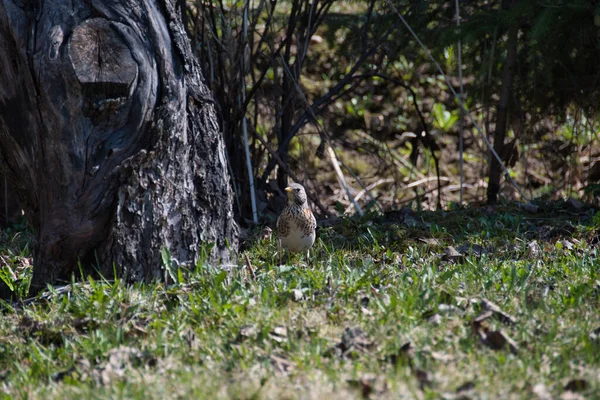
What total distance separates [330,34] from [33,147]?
4.33 m

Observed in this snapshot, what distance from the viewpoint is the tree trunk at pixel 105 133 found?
12.4 ft

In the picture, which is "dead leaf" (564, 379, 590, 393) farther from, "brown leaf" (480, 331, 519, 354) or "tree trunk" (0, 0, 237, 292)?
"tree trunk" (0, 0, 237, 292)

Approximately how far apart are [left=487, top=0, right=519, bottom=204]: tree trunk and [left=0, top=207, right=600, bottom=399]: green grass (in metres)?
2.71

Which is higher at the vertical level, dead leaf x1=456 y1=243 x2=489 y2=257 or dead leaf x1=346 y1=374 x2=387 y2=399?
dead leaf x1=346 y1=374 x2=387 y2=399

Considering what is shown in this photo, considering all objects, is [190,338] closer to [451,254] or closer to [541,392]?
[541,392]

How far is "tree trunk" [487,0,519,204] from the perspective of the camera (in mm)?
6785

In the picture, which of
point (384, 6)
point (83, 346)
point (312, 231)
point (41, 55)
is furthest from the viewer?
point (384, 6)

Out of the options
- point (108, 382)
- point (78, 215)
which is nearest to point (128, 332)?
point (108, 382)

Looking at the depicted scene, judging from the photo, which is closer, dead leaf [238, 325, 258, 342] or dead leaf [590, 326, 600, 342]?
dead leaf [590, 326, 600, 342]

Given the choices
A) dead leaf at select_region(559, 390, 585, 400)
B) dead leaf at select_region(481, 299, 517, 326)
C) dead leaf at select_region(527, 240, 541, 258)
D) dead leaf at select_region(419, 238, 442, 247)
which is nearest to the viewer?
dead leaf at select_region(559, 390, 585, 400)

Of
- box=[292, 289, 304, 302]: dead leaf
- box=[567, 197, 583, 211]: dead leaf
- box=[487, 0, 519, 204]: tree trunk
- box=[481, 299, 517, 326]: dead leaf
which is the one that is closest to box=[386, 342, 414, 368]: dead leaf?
box=[481, 299, 517, 326]: dead leaf

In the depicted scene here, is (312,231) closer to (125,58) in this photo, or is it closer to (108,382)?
(125,58)

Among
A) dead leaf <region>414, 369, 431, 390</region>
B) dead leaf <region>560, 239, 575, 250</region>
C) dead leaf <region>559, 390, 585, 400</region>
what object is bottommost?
dead leaf <region>560, 239, 575, 250</region>

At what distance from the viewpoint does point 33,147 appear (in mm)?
3967
